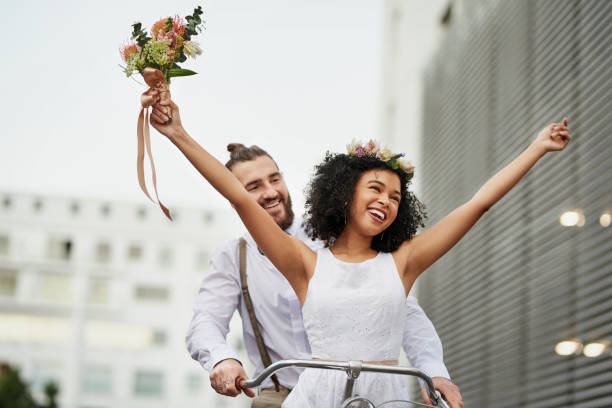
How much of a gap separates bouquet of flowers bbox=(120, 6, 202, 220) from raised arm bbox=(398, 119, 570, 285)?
0.81 meters

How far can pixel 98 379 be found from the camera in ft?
143

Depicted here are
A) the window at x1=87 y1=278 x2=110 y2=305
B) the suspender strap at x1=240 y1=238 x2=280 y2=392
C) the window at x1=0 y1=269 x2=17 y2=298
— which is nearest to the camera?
the suspender strap at x1=240 y1=238 x2=280 y2=392

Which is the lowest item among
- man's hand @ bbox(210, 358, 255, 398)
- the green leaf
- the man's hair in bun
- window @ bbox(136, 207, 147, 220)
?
man's hand @ bbox(210, 358, 255, 398)

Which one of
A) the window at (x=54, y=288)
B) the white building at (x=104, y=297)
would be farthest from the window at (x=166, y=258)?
the window at (x=54, y=288)

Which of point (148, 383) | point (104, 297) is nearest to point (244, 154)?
point (148, 383)

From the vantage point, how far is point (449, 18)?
10.8m

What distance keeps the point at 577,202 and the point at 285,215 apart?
330 cm

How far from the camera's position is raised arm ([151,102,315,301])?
2.67 meters

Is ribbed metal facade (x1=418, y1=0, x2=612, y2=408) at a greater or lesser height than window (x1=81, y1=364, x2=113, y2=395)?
lesser

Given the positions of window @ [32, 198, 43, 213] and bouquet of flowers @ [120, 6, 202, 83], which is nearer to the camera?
bouquet of flowers @ [120, 6, 202, 83]

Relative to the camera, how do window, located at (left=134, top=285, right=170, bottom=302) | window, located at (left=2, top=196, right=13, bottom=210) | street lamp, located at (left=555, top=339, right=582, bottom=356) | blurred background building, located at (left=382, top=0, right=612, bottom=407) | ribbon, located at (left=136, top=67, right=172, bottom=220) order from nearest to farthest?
1. ribbon, located at (left=136, top=67, right=172, bottom=220)
2. blurred background building, located at (left=382, top=0, right=612, bottom=407)
3. street lamp, located at (left=555, top=339, right=582, bottom=356)
4. window, located at (left=134, top=285, right=170, bottom=302)
5. window, located at (left=2, top=196, right=13, bottom=210)

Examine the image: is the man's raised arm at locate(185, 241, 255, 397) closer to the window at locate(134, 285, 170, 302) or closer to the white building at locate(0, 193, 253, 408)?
the white building at locate(0, 193, 253, 408)

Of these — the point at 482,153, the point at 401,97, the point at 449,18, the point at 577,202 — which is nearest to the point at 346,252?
the point at 577,202

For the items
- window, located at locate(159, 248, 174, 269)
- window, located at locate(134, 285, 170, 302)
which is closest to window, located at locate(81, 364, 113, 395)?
window, located at locate(134, 285, 170, 302)
